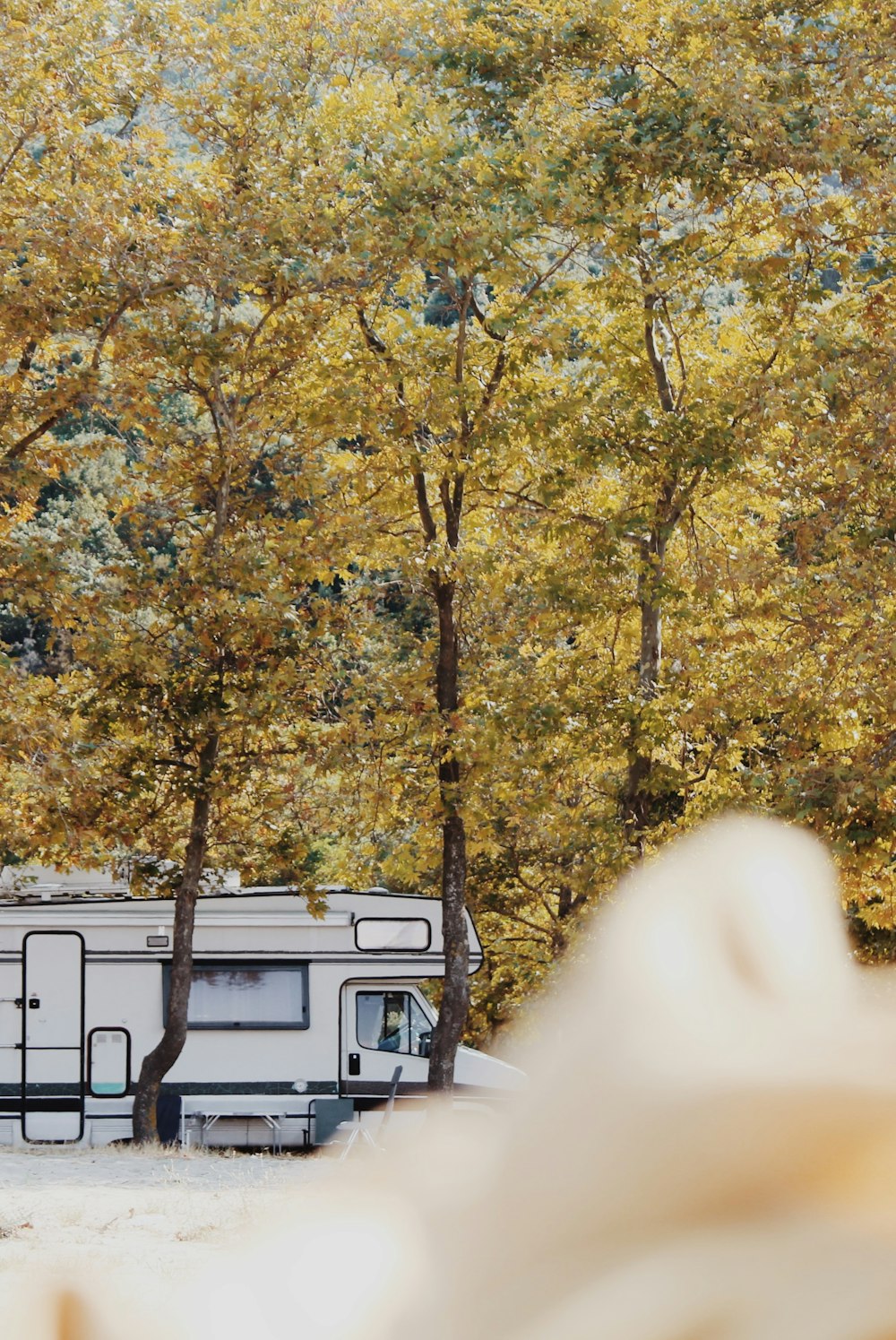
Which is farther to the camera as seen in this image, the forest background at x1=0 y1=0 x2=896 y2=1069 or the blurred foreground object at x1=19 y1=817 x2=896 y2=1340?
the forest background at x1=0 y1=0 x2=896 y2=1069

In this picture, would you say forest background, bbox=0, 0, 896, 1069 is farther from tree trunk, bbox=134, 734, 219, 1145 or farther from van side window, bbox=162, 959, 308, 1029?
van side window, bbox=162, 959, 308, 1029

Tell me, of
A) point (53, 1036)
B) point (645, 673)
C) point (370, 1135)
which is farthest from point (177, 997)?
point (370, 1135)

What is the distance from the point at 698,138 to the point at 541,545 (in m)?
6.77

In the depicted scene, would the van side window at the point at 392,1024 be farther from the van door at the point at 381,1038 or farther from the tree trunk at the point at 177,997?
the tree trunk at the point at 177,997

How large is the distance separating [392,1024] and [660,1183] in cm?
1871

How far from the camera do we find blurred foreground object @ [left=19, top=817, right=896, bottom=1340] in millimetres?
423

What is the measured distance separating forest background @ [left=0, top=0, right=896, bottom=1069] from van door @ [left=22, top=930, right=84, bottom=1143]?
1.95m

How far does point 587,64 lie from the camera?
16.2m

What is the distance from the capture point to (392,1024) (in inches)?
734

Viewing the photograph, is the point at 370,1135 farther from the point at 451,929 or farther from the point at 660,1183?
the point at 451,929

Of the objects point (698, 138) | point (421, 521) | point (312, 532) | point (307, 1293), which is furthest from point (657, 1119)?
point (421, 521)

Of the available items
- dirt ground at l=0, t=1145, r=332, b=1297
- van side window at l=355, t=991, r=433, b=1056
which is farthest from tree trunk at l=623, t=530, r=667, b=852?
dirt ground at l=0, t=1145, r=332, b=1297

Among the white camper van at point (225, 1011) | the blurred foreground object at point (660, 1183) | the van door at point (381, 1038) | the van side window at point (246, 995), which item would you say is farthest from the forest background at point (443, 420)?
the blurred foreground object at point (660, 1183)

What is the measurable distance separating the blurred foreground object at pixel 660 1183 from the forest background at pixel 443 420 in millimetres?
12057
